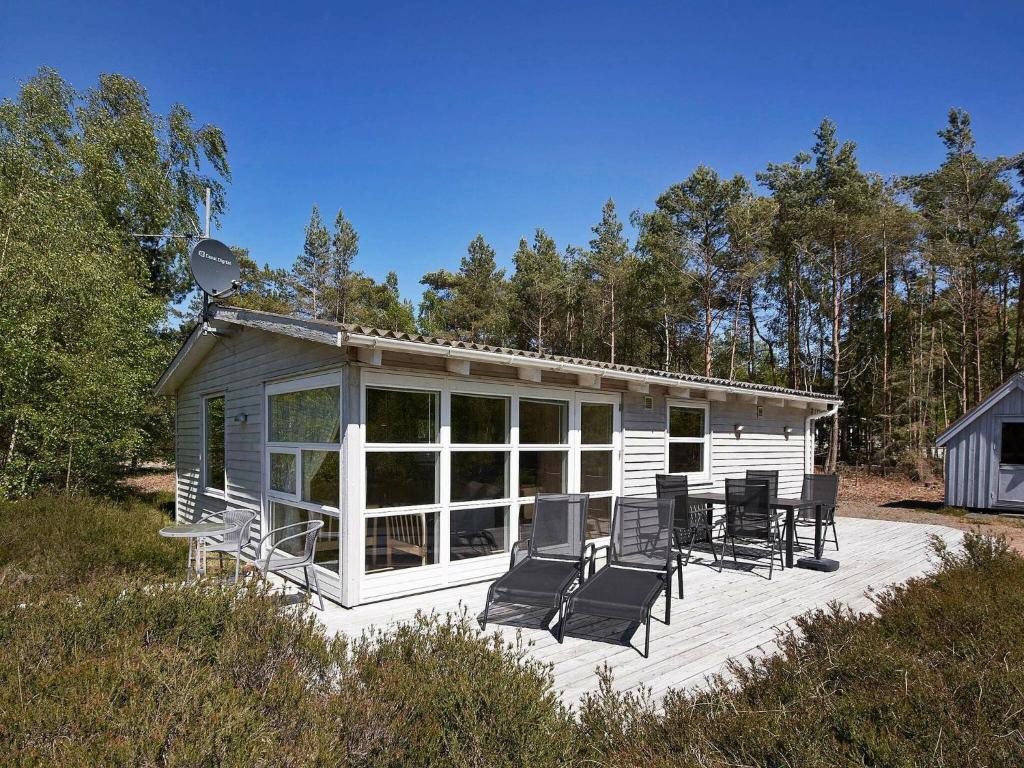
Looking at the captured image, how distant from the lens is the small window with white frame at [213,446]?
8.09 meters

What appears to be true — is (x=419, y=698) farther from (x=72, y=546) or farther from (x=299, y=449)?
(x=72, y=546)

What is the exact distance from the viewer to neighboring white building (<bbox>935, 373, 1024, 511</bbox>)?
436 inches

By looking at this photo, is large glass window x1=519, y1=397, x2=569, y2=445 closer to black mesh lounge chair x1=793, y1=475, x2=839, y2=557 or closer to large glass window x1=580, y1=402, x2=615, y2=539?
large glass window x1=580, y1=402, x2=615, y2=539

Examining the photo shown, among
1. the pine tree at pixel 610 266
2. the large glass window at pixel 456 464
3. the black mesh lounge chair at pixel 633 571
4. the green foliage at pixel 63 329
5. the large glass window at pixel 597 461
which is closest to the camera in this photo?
the black mesh lounge chair at pixel 633 571

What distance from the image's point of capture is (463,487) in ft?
18.4

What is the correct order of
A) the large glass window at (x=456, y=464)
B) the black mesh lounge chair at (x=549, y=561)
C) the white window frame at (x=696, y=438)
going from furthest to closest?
1. the white window frame at (x=696, y=438)
2. the large glass window at (x=456, y=464)
3. the black mesh lounge chair at (x=549, y=561)

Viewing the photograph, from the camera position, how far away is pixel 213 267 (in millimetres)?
6863

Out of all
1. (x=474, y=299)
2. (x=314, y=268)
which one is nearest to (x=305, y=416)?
(x=474, y=299)

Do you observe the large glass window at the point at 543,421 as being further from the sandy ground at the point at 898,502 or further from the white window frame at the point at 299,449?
the sandy ground at the point at 898,502

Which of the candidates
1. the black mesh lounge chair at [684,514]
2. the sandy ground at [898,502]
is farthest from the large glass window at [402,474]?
the sandy ground at [898,502]

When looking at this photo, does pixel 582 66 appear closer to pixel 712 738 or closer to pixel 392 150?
pixel 392 150

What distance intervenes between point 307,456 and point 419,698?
410 cm

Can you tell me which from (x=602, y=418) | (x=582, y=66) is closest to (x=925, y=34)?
(x=582, y=66)

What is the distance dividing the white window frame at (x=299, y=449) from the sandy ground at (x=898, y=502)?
7.62 metres
